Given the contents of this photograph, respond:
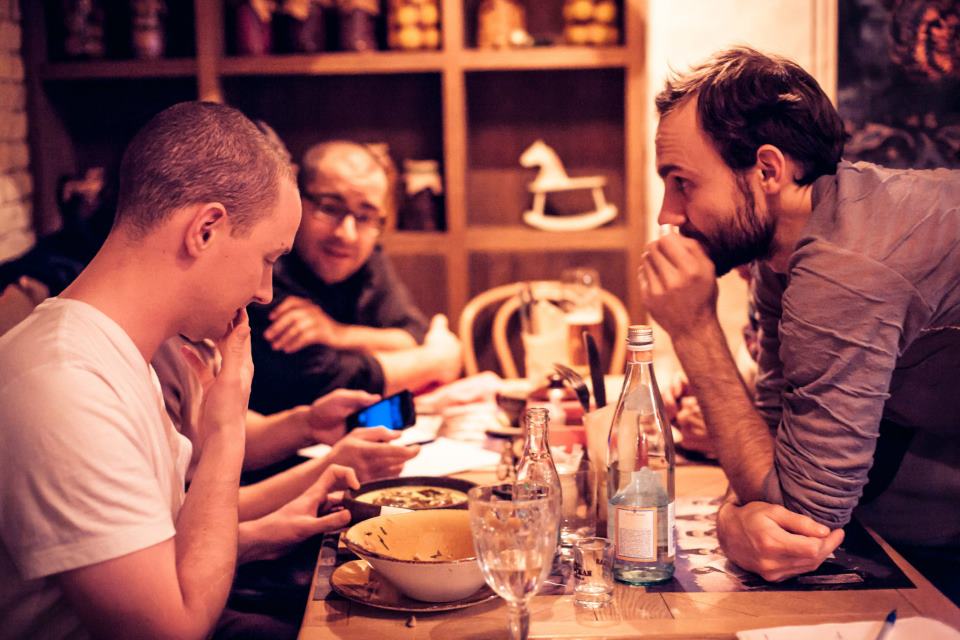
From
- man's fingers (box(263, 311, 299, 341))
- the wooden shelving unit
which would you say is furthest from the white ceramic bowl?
the wooden shelving unit

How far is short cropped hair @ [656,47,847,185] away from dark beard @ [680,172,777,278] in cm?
6

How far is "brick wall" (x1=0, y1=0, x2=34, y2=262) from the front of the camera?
3789mm

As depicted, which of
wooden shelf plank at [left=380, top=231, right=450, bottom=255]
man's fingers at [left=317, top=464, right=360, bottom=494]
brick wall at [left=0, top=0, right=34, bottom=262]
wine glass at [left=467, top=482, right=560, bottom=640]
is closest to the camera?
wine glass at [left=467, top=482, right=560, bottom=640]

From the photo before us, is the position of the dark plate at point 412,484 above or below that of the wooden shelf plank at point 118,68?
below

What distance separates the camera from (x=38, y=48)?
3.93 m

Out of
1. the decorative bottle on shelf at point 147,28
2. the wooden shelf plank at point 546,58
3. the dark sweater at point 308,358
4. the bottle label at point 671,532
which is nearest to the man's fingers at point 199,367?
the bottle label at point 671,532

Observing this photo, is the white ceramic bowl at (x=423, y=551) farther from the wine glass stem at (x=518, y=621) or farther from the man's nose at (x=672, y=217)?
the man's nose at (x=672, y=217)

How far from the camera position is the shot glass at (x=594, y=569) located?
1.24 m

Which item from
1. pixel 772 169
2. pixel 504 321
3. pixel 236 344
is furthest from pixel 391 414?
pixel 504 321

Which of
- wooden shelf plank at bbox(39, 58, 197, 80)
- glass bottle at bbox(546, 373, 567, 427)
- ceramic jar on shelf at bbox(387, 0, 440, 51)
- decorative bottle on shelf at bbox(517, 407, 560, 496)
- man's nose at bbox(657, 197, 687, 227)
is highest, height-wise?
ceramic jar on shelf at bbox(387, 0, 440, 51)

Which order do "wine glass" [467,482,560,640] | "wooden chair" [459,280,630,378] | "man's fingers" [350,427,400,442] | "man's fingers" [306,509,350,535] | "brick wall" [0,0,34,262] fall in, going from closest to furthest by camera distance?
"wine glass" [467,482,560,640] < "man's fingers" [306,509,350,535] < "man's fingers" [350,427,400,442] < "wooden chair" [459,280,630,378] < "brick wall" [0,0,34,262]

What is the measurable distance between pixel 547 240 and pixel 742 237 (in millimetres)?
2412

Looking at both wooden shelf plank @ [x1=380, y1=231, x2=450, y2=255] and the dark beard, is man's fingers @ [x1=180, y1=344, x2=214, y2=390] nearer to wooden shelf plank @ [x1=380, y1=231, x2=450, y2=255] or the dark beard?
the dark beard

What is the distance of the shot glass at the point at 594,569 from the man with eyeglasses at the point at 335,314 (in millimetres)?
1659
